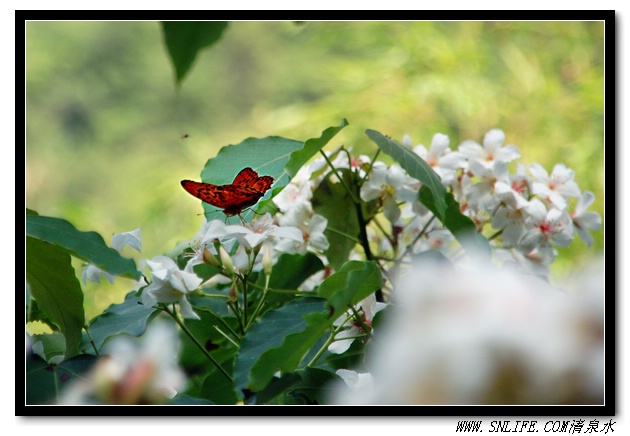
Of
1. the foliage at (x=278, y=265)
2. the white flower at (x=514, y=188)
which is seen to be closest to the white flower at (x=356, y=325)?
the foliage at (x=278, y=265)

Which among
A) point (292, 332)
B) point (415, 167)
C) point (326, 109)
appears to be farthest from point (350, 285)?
point (326, 109)

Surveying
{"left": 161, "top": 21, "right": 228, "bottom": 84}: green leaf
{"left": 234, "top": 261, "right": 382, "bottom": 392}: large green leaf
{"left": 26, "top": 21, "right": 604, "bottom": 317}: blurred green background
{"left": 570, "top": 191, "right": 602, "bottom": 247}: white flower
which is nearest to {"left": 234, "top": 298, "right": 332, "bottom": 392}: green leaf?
{"left": 234, "top": 261, "right": 382, "bottom": 392}: large green leaf

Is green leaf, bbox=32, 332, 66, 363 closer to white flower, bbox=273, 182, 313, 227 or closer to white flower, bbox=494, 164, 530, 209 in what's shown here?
white flower, bbox=273, 182, 313, 227

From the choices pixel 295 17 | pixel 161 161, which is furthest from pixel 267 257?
pixel 161 161

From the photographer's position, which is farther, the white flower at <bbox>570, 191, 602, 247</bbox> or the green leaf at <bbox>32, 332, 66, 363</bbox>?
the white flower at <bbox>570, 191, 602, 247</bbox>

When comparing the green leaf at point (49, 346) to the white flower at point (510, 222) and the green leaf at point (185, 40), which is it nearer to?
the green leaf at point (185, 40)

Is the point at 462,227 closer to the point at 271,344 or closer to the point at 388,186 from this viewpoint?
the point at 388,186

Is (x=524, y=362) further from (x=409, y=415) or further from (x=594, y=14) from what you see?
(x=594, y=14)
